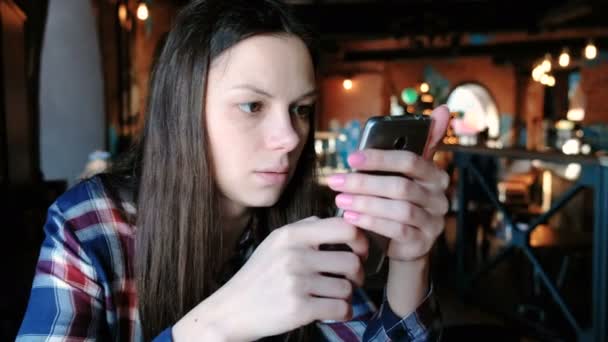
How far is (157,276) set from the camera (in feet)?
2.90

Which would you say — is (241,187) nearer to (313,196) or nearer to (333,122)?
(313,196)

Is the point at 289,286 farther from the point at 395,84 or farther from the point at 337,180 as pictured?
the point at 395,84

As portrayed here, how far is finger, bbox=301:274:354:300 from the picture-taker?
0.62 meters

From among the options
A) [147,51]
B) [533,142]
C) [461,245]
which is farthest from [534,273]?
[533,142]

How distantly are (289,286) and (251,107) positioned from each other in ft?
1.13

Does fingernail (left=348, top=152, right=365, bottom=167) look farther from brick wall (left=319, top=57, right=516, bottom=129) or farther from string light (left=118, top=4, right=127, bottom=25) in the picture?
brick wall (left=319, top=57, right=516, bottom=129)

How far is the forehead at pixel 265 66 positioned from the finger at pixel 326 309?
36cm

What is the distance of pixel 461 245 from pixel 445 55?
623 centimetres

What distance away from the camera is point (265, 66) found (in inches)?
32.7

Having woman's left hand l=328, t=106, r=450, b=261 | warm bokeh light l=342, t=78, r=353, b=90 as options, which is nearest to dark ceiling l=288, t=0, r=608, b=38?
warm bokeh light l=342, t=78, r=353, b=90

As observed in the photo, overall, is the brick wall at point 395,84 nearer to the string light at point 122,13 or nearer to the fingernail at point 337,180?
the string light at point 122,13

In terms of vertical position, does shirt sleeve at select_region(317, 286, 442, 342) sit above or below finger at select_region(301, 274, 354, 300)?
below

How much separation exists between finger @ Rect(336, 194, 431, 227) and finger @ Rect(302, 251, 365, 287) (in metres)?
0.05

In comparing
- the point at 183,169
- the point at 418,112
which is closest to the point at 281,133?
the point at 183,169
